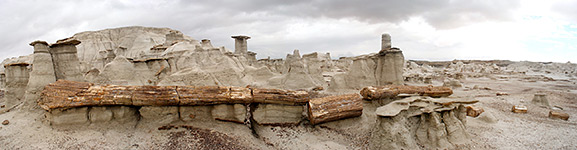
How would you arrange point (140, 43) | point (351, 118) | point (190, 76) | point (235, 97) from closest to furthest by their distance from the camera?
point (235, 97), point (351, 118), point (190, 76), point (140, 43)

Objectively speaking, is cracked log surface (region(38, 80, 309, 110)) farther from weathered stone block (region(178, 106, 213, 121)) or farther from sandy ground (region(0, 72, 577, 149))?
sandy ground (region(0, 72, 577, 149))

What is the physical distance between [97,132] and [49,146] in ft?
2.65

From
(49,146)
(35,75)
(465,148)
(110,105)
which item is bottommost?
(465,148)

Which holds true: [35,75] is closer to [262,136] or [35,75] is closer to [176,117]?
[176,117]

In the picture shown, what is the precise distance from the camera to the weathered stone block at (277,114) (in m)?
6.85

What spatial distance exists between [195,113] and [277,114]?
7.40 feet

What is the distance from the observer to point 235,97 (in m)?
6.33

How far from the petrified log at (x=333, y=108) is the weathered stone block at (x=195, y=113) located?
2893 millimetres

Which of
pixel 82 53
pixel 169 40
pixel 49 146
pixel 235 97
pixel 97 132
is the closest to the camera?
pixel 49 146

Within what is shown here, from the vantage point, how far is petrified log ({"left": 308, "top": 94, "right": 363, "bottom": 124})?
269 inches

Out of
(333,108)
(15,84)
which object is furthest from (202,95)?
(15,84)

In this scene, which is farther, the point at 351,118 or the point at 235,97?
the point at 351,118

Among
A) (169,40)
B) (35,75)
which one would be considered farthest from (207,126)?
(169,40)

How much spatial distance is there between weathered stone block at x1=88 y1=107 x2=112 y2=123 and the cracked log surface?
0.78 feet
